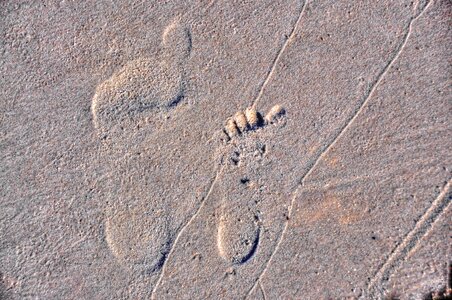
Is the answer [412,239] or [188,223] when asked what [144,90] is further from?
[412,239]

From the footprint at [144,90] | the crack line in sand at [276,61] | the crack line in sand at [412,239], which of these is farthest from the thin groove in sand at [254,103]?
the crack line in sand at [412,239]

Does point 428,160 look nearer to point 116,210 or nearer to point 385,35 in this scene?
point 385,35

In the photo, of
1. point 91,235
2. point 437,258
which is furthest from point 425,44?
point 91,235

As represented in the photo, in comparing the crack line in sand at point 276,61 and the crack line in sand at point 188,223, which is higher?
the crack line in sand at point 276,61

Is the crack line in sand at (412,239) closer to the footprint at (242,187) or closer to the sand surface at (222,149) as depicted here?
the sand surface at (222,149)

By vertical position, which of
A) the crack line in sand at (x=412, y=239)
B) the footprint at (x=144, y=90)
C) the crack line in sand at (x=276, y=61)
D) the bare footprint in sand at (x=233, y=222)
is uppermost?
the footprint at (x=144, y=90)

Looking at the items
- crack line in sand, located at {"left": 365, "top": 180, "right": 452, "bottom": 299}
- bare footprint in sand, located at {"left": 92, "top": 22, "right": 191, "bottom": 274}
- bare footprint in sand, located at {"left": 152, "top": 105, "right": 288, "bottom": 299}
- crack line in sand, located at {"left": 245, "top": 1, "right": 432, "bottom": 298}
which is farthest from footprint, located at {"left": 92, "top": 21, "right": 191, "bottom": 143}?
crack line in sand, located at {"left": 365, "top": 180, "right": 452, "bottom": 299}

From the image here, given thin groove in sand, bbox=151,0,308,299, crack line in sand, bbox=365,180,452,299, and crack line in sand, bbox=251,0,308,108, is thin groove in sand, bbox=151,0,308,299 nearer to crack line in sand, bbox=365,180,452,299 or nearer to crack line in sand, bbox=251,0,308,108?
crack line in sand, bbox=251,0,308,108

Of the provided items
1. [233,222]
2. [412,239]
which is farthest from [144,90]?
[412,239]
